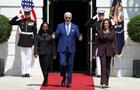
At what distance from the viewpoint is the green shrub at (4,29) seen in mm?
12117

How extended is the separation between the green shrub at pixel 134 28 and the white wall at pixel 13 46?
2.79 metres

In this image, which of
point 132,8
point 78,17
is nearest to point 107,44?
point 132,8

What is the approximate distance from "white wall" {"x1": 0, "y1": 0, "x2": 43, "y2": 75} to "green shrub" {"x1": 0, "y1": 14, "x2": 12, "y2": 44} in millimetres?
434

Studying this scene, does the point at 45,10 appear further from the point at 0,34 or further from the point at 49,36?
the point at 49,36

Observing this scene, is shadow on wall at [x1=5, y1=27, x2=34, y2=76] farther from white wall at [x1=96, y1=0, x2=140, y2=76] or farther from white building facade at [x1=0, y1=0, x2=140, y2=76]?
white wall at [x1=96, y1=0, x2=140, y2=76]

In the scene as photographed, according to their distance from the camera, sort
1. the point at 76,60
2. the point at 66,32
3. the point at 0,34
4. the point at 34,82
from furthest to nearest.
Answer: the point at 76,60
the point at 0,34
the point at 34,82
the point at 66,32

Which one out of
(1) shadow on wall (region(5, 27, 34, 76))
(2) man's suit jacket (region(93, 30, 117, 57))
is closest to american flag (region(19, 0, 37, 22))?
(1) shadow on wall (region(5, 27, 34, 76))

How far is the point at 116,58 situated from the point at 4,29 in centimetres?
354

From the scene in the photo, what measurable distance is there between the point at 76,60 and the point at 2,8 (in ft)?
12.4

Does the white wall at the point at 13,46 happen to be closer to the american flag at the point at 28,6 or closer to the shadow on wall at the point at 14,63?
the shadow on wall at the point at 14,63

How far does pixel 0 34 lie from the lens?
1211 cm

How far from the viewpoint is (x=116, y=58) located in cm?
1294

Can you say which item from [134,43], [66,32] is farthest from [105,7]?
[66,32]

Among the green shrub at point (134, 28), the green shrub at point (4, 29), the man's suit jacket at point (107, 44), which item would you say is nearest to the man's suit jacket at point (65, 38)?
the man's suit jacket at point (107, 44)
